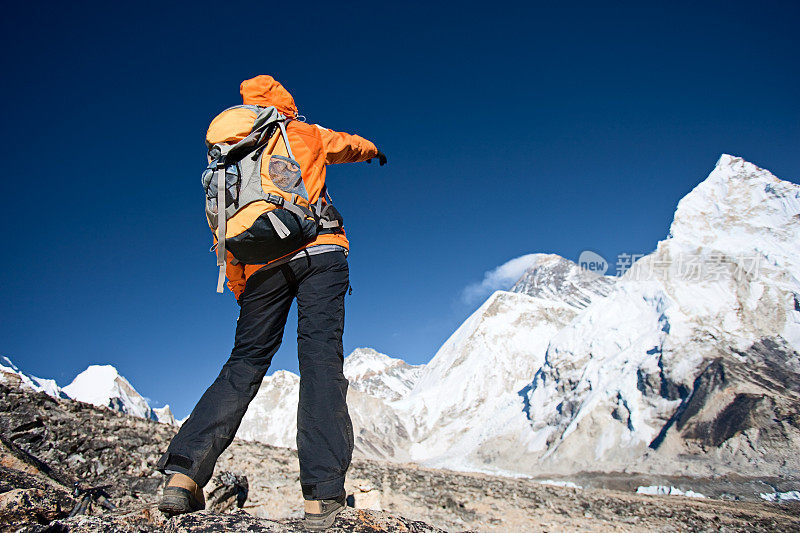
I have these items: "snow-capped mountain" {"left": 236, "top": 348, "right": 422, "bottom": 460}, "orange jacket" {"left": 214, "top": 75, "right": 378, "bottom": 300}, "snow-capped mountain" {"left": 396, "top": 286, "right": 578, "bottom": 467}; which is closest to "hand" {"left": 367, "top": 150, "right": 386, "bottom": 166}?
"orange jacket" {"left": 214, "top": 75, "right": 378, "bottom": 300}

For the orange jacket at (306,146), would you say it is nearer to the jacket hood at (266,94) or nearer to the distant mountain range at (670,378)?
the jacket hood at (266,94)

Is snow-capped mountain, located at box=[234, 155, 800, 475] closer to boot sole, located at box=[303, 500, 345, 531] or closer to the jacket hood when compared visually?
boot sole, located at box=[303, 500, 345, 531]

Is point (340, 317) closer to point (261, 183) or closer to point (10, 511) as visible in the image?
point (261, 183)

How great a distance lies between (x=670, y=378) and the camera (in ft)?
120

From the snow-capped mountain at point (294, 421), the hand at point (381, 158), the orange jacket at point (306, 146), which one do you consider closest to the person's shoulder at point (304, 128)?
the orange jacket at point (306, 146)

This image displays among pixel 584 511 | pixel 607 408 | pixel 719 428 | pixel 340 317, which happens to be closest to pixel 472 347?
pixel 607 408

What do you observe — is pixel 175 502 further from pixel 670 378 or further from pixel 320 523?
pixel 670 378

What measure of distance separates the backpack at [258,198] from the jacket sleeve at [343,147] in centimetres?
31

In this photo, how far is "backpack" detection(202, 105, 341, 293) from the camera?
7.40ft

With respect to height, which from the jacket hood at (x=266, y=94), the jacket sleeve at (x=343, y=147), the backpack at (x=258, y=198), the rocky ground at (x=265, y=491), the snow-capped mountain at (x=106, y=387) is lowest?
the rocky ground at (x=265, y=491)

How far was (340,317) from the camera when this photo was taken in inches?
97.3

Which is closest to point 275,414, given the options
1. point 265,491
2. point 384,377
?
point 265,491

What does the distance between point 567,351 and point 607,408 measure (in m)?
12.4

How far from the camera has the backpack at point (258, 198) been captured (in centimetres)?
226
